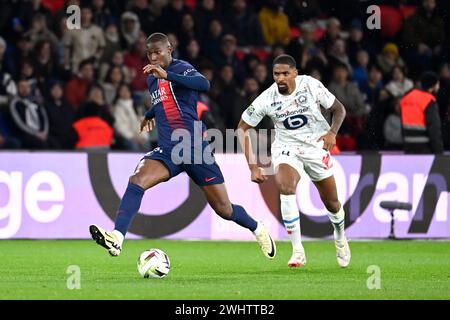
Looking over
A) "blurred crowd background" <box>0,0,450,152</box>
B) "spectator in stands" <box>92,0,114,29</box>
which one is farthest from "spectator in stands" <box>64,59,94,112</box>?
"spectator in stands" <box>92,0,114,29</box>

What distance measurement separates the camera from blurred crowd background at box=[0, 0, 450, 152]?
1691 cm

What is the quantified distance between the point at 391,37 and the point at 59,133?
6562mm

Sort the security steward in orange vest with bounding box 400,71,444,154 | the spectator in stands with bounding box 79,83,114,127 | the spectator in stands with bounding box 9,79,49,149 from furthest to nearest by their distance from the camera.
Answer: the spectator in stands with bounding box 79,83,114,127
the spectator in stands with bounding box 9,79,49,149
the security steward in orange vest with bounding box 400,71,444,154

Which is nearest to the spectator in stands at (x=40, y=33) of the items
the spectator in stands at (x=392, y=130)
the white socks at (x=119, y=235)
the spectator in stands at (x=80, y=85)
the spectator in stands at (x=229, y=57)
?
the spectator in stands at (x=80, y=85)

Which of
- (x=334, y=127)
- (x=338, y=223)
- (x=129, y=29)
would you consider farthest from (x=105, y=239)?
(x=129, y=29)

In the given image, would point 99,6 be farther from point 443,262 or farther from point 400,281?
point 400,281

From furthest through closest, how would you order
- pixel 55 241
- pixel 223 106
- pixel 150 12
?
pixel 150 12 < pixel 223 106 < pixel 55 241

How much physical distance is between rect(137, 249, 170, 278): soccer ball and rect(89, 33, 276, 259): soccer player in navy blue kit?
346mm

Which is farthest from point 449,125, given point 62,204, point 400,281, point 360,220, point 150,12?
point 400,281

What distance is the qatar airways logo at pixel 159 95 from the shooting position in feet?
35.0

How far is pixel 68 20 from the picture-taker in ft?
59.4

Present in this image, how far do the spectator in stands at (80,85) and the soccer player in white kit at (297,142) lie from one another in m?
6.68

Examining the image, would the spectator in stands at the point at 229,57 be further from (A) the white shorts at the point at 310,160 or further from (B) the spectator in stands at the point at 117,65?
(A) the white shorts at the point at 310,160

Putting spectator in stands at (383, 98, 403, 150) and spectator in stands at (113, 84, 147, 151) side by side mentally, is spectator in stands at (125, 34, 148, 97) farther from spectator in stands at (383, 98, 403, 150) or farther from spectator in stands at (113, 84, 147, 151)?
spectator in stands at (383, 98, 403, 150)
